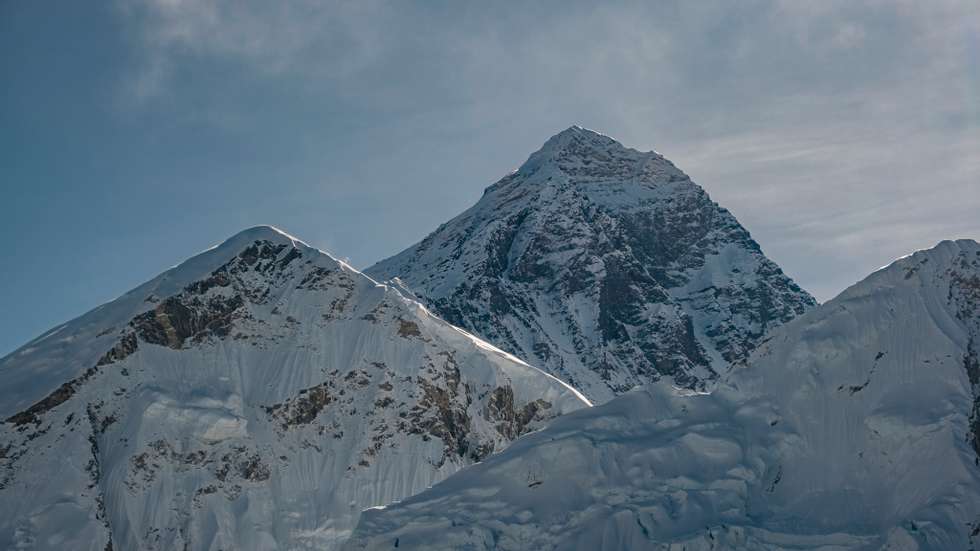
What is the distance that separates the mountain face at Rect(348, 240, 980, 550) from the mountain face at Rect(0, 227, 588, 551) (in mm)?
25949

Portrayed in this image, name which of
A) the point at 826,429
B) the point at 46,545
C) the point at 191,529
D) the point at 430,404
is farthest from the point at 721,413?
the point at 46,545

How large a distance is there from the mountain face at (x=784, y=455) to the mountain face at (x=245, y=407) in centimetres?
2595

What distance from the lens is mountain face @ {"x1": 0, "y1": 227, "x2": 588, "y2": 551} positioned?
131125 mm

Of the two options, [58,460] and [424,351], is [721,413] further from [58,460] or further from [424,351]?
[58,460]

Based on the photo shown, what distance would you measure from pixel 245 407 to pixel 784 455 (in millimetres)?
57378

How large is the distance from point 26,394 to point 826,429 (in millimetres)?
75873

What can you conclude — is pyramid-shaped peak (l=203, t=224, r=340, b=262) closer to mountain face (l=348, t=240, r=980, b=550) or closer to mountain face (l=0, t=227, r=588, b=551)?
mountain face (l=0, t=227, r=588, b=551)

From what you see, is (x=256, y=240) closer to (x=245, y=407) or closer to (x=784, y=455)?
(x=245, y=407)

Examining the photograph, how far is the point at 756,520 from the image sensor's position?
103062 millimetres

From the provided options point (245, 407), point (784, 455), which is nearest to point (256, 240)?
point (245, 407)

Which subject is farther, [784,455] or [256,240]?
[256,240]

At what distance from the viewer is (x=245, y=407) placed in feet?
464

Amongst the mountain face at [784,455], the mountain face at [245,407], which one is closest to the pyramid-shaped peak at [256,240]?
the mountain face at [245,407]

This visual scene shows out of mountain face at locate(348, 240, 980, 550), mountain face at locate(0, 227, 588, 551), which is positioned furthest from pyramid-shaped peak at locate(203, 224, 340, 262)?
mountain face at locate(348, 240, 980, 550)
